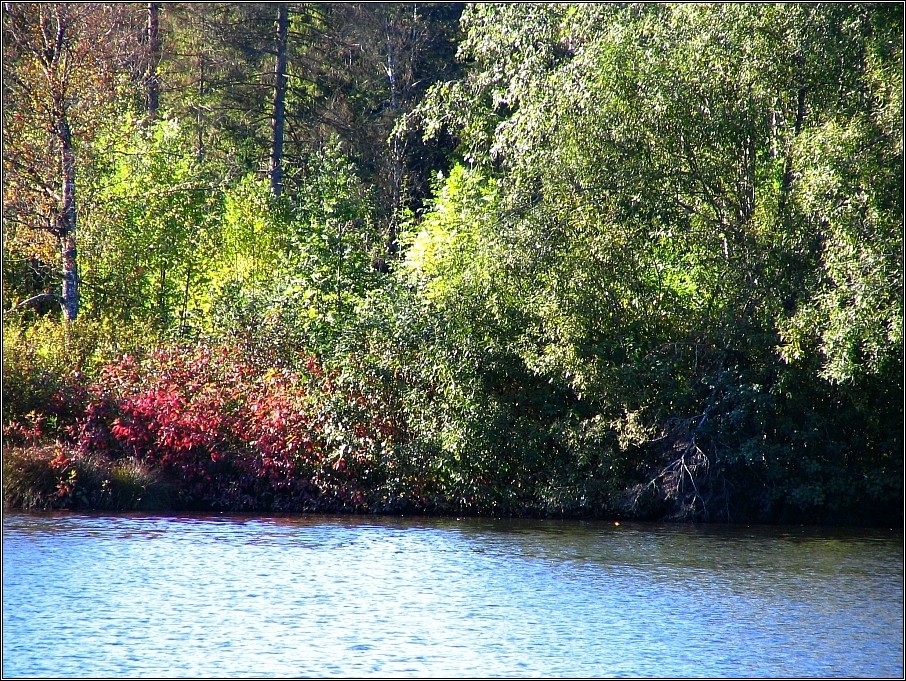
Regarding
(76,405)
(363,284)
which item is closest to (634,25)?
(363,284)

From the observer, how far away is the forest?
18328 millimetres

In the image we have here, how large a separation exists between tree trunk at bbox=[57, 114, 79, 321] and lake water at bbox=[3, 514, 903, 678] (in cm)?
574

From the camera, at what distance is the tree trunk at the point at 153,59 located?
3030 centimetres

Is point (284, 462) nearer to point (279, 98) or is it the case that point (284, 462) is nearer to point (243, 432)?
point (243, 432)

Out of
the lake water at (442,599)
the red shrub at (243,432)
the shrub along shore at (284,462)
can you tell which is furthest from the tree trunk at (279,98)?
the lake water at (442,599)

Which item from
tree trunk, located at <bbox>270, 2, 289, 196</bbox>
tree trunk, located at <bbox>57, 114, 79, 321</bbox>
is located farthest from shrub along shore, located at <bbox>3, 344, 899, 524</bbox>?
tree trunk, located at <bbox>270, 2, 289, 196</bbox>

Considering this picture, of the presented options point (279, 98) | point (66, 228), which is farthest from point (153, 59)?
point (66, 228)

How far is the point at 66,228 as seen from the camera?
24.2m

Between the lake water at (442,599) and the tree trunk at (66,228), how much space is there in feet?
18.8

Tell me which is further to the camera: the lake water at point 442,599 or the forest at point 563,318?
the forest at point 563,318

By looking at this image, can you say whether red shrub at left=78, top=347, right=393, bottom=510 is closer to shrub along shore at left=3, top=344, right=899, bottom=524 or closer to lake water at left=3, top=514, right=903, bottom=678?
shrub along shore at left=3, top=344, right=899, bottom=524

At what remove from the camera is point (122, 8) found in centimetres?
2738

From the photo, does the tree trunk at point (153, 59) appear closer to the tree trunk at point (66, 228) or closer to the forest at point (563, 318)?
the tree trunk at point (66, 228)

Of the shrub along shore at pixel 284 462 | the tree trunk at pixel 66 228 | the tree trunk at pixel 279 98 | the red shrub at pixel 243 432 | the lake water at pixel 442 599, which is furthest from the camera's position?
the tree trunk at pixel 279 98
